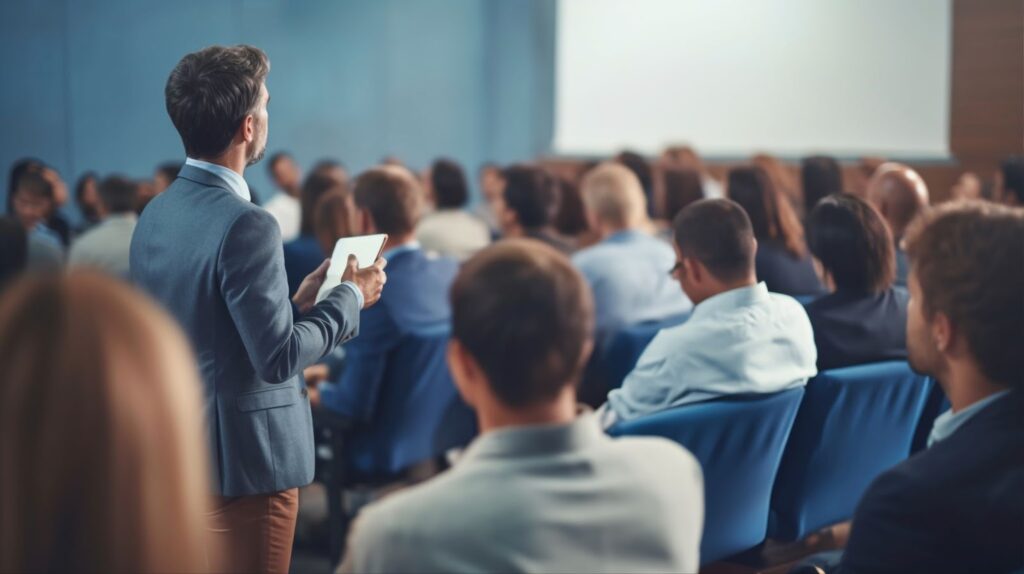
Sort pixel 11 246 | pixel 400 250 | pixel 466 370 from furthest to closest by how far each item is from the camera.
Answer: pixel 400 250
pixel 11 246
pixel 466 370

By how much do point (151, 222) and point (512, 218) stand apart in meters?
3.37

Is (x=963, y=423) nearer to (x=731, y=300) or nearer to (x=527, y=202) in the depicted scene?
(x=731, y=300)

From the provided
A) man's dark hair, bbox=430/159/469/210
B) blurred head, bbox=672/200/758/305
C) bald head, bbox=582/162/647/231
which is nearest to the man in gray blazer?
blurred head, bbox=672/200/758/305

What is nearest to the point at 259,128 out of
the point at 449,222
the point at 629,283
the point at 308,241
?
the point at 629,283

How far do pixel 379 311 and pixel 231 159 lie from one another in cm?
161

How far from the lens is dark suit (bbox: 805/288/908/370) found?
119 inches

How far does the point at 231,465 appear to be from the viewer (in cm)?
203

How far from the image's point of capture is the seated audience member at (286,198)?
767cm

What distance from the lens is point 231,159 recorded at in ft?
6.72

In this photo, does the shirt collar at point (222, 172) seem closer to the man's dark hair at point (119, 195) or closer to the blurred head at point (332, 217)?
the blurred head at point (332, 217)

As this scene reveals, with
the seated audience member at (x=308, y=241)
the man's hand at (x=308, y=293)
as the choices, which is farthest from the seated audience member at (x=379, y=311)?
the man's hand at (x=308, y=293)

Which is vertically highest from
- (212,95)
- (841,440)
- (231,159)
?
(212,95)

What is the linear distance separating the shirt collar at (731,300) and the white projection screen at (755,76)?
274 inches

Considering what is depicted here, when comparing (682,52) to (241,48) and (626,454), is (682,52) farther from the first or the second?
(626,454)
